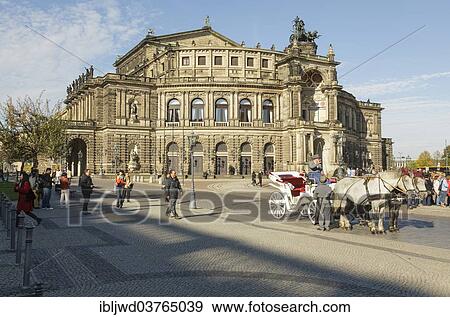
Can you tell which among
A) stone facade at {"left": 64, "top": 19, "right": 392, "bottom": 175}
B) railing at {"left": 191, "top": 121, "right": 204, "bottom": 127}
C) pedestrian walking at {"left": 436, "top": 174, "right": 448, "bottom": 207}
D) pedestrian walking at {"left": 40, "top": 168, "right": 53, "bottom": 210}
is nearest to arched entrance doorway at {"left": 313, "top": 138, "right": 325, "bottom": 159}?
stone facade at {"left": 64, "top": 19, "right": 392, "bottom": 175}

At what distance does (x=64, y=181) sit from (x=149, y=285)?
50.3 ft

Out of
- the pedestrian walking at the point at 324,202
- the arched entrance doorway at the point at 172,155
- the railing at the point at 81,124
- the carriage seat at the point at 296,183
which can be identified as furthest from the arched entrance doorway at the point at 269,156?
the pedestrian walking at the point at 324,202

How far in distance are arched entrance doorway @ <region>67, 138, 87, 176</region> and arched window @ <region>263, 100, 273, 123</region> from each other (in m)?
29.0

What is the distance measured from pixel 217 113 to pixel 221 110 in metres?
0.79

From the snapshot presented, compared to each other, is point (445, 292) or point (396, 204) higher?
point (396, 204)

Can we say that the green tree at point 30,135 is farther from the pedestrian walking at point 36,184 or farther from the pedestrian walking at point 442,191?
the pedestrian walking at point 442,191

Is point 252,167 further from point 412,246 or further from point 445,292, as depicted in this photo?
point 445,292

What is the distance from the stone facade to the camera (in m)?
63.2

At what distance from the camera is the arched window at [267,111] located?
2653 inches

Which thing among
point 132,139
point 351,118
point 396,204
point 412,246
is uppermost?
point 351,118

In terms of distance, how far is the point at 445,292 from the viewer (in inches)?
255

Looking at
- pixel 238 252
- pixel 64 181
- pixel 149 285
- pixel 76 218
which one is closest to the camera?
pixel 149 285

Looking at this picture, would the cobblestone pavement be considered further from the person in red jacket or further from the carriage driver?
the carriage driver
